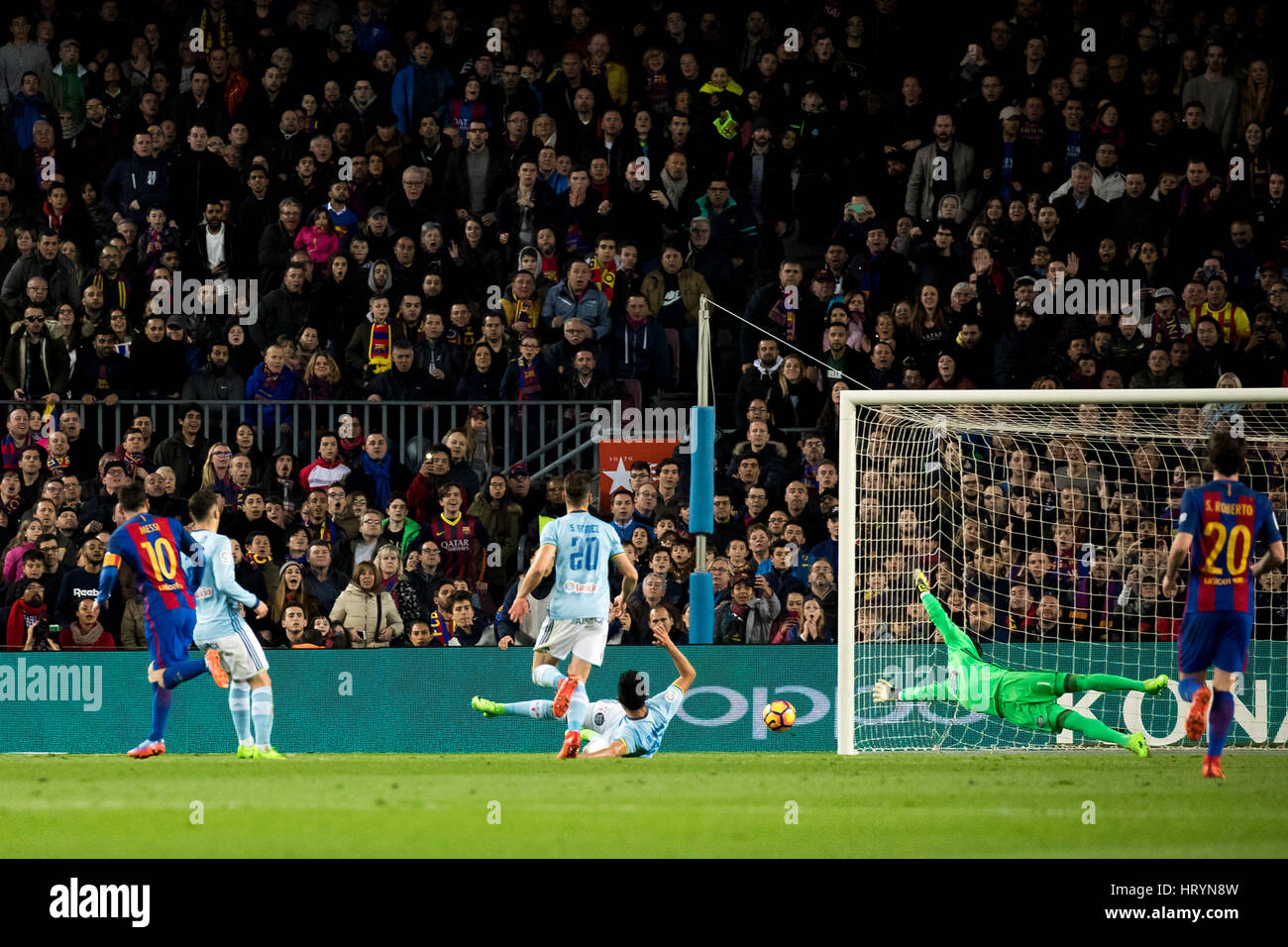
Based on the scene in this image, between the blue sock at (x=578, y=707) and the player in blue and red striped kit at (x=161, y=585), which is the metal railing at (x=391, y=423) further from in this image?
the blue sock at (x=578, y=707)

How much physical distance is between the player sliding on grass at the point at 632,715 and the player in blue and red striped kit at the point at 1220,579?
10.8 ft

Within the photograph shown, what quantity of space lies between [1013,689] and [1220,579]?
1.62 m

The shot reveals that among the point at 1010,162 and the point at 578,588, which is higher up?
the point at 1010,162

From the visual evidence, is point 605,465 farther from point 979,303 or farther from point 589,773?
point 589,773

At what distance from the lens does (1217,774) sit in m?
9.95

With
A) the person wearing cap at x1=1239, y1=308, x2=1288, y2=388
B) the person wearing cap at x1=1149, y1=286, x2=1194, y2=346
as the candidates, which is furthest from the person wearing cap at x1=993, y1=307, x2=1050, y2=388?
the person wearing cap at x1=1239, y1=308, x2=1288, y2=388

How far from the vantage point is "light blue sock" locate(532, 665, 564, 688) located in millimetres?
11750

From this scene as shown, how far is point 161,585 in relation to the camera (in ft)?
37.8

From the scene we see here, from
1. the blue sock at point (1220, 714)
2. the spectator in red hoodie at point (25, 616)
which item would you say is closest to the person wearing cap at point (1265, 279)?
the blue sock at point (1220, 714)

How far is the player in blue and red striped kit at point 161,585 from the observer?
1141cm

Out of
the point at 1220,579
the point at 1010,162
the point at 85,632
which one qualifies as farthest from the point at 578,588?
the point at 1010,162

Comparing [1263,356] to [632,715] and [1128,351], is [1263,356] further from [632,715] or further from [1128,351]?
[632,715]

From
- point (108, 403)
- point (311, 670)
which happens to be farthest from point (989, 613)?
point (108, 403)

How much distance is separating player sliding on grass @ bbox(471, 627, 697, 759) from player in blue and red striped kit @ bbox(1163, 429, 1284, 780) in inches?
130
